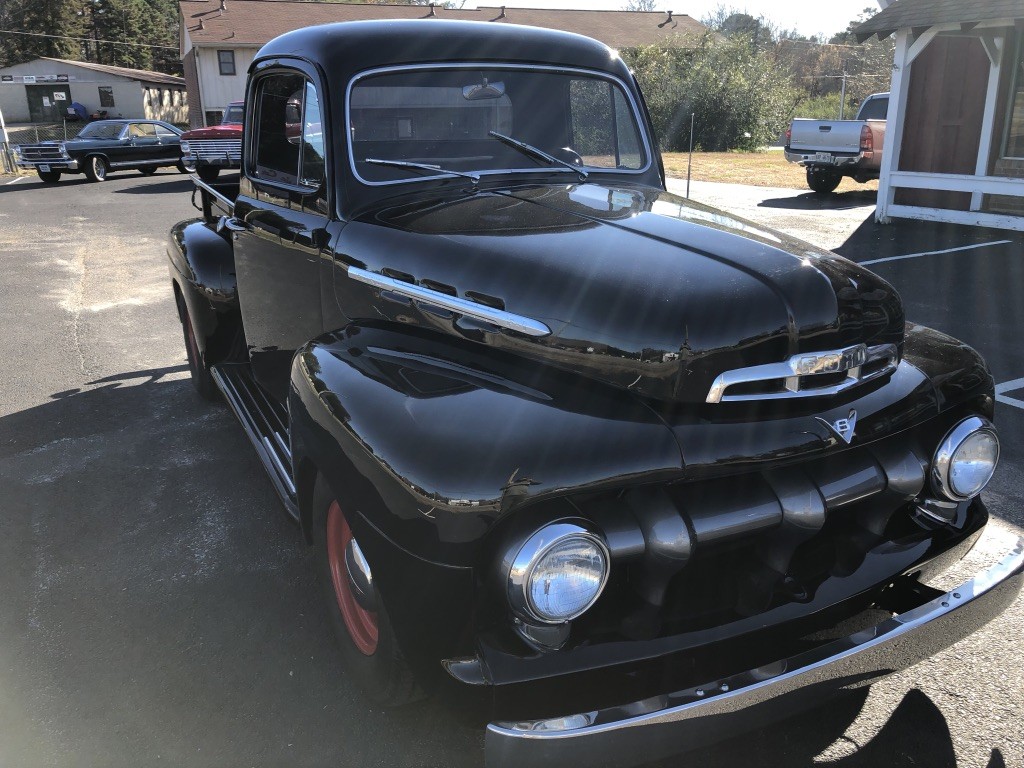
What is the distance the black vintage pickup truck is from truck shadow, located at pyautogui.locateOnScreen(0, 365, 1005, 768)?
30 centimetres

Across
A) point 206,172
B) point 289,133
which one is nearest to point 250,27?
point 206,172

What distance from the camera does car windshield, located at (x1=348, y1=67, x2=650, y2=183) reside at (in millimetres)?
3049

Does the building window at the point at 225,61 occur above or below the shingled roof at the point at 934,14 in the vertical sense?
above

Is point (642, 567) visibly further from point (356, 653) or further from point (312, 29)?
point (312, 29)

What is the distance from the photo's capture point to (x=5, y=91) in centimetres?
5288

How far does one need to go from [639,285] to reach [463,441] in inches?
27.0

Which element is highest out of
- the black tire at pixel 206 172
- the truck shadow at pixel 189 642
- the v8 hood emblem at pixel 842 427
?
the black tire at pixel 206 172

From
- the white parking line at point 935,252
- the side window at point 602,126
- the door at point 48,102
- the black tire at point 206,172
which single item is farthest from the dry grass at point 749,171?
the door at point 48,102

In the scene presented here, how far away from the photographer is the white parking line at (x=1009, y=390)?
4909 mm

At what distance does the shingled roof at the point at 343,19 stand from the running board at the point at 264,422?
34462 millimetres

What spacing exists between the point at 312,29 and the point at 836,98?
38089mm

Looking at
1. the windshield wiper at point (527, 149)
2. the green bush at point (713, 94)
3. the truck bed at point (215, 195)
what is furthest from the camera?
the green bush at point (713, 94)

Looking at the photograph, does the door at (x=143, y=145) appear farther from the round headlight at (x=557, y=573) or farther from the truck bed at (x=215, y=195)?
the round headlight at (x=557, y=573)

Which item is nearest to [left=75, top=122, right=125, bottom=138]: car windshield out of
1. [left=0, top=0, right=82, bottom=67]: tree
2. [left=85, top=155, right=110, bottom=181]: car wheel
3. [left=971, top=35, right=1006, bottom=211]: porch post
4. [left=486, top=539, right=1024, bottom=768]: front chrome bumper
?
[left=85, top=155, right=110, bottom=181]: car wheel
